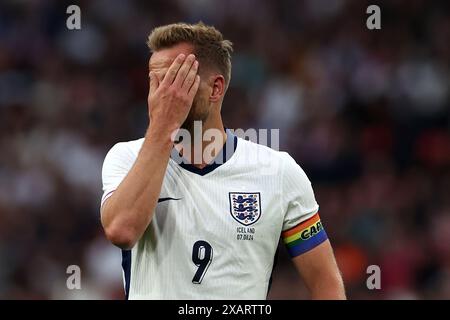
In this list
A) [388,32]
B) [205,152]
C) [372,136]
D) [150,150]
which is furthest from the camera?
[388,32]

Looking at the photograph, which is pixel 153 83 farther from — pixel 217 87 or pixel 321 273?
pixel 321 273

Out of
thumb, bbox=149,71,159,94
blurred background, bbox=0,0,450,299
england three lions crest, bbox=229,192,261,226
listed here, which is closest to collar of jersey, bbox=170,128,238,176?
england three lions crest, bbox=229,192,261,226

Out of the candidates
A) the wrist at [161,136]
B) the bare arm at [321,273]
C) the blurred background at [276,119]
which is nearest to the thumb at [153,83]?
the wrist at [161,136]

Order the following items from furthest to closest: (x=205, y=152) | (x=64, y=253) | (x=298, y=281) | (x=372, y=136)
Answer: (x=372, y=136), (x=64, y=253), (x=298, y=281), (x=205, y=152)

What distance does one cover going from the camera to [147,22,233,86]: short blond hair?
365cm

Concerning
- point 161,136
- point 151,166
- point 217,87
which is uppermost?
point 217,87

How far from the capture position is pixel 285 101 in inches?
388

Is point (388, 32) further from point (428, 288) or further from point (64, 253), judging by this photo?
point (64, 253)

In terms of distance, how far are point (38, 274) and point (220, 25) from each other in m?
3.78

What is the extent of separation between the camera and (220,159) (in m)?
3.80

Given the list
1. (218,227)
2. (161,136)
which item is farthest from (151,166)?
(218,227)

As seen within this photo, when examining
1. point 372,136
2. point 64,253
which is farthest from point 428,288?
point 64,253

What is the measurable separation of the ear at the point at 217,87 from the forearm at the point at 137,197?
464 mm

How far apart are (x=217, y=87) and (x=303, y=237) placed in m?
0.73
